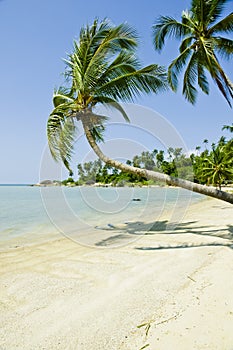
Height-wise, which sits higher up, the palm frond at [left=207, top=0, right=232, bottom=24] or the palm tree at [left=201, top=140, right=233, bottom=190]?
the palm frond at [left=207, top=0, right=232, bottom=24]

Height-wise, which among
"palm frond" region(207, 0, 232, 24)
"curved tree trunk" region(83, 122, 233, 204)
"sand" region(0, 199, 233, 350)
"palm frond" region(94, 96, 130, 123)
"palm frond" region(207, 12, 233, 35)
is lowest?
"sand" region(0, 199, 233, 350)

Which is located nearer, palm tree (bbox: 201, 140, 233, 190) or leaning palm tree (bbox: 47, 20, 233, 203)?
leaning palm tree (bbox: 47, 20, 233, 203)

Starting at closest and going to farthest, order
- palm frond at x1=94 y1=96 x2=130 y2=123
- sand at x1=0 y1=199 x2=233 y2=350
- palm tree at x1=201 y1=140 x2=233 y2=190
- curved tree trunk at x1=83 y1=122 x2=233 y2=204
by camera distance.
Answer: sand at x1=0 y1=199 x2=233 y2=350
curved tree trunk at x1=83 y1=122 x2=233 y2=204
palm frond at x1=94 y1=96 x2=130 y2=123
palm tree at x1=201 y1=140 x2=233 y2=190

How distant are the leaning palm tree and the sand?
240 cm

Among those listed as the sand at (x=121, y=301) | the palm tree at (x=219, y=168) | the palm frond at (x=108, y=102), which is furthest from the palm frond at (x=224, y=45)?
the palm tree at (x=219, y=168)

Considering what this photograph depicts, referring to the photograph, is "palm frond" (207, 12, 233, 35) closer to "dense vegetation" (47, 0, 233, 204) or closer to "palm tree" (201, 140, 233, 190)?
"dense vegetation" (47, 0, 233, 204)

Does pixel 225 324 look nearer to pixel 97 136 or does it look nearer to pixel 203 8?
pixel 97 136

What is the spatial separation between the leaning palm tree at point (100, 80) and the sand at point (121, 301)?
2400mm

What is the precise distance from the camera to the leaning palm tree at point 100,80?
656cm

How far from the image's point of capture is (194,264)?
470 cm

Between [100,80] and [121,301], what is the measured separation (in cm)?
560

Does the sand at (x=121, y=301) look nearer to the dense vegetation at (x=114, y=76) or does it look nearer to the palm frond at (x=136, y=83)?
the dense vegetation at (x=114, y=76)

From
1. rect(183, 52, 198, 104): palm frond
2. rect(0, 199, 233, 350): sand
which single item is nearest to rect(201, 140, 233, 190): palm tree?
rect(183, 52, 198, 104): palm frond

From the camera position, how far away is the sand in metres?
2.55
